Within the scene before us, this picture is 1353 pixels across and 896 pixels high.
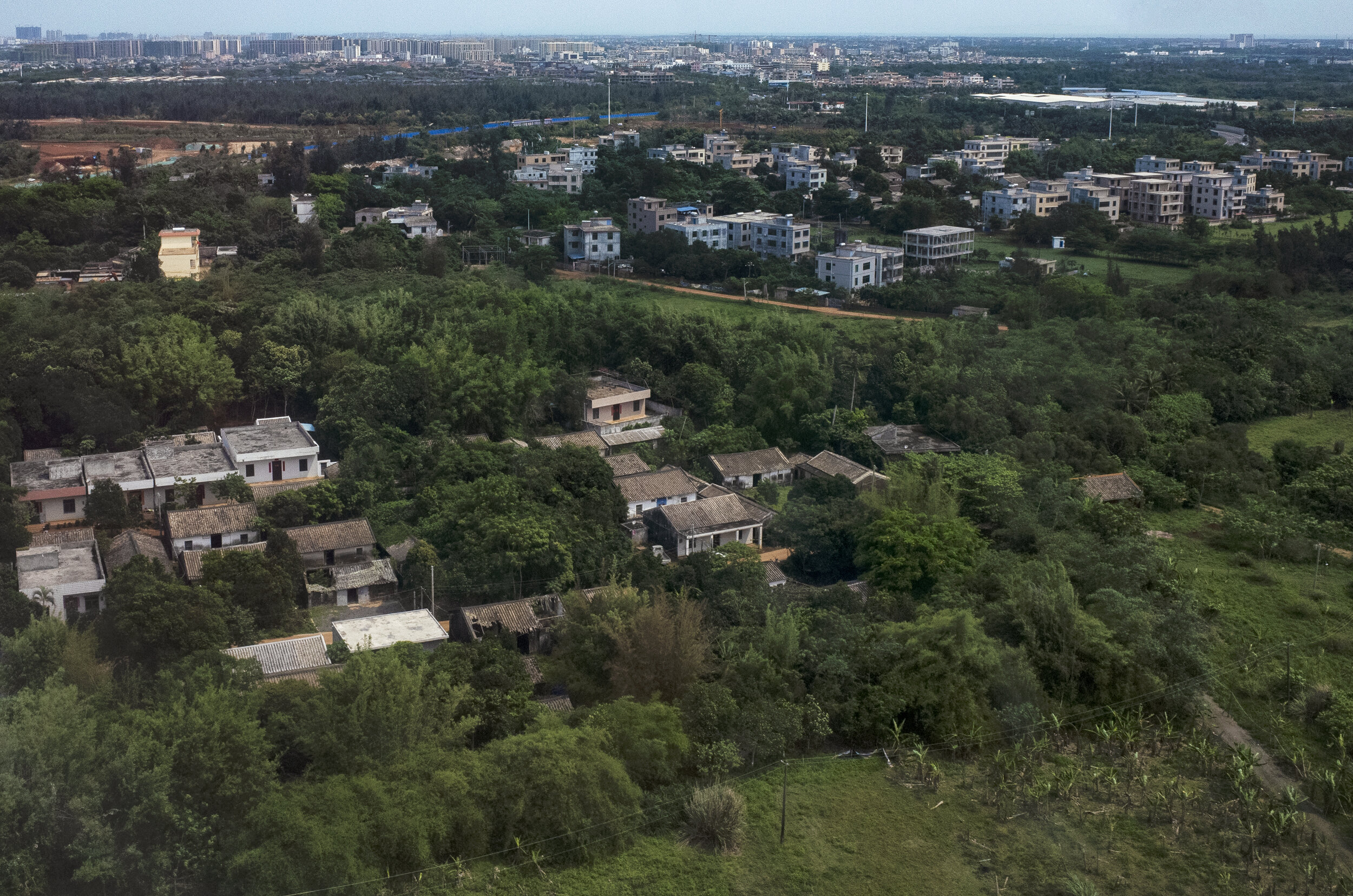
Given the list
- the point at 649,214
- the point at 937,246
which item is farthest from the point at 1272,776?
the point at 649,214

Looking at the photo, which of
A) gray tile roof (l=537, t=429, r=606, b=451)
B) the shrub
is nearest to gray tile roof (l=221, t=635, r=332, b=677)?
the shrub

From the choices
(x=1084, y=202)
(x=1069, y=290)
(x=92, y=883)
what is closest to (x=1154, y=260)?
(x=1084, y=202)

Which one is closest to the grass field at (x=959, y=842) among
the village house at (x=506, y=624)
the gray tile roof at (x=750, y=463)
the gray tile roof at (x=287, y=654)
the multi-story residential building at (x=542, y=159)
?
the village house at (x=506, y=624)

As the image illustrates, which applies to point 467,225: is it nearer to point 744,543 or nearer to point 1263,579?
point 744,543

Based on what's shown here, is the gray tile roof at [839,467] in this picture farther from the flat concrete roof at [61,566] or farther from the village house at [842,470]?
the flat concrete roof at [61,566]

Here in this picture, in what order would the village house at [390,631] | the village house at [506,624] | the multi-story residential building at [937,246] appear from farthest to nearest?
the multi-story residential building at [937,246] < the village house at [506,624] < the village house at [390,631]

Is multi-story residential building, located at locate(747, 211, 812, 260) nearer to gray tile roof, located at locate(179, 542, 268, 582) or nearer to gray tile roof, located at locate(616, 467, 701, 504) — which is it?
gray tile roof, located at locate(616, 467, 701, 504)
